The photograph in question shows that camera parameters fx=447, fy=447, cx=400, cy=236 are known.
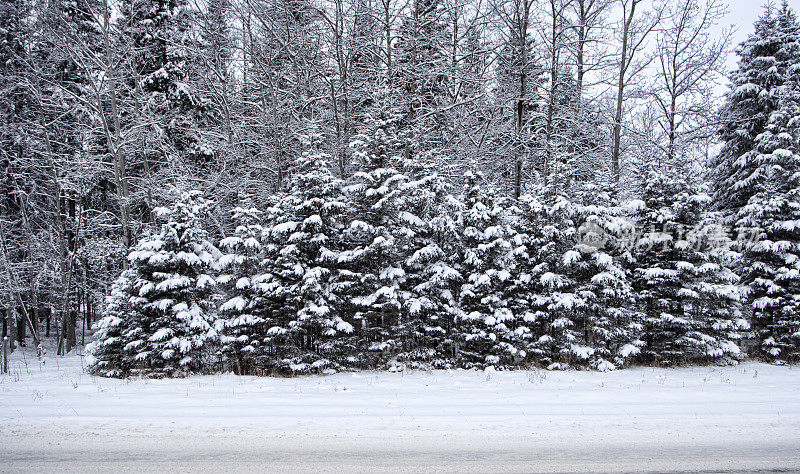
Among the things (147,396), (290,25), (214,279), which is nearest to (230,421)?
(147,396)

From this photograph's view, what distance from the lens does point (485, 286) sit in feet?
39.6

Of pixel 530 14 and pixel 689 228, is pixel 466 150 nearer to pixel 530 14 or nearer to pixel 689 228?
pixel 530 14

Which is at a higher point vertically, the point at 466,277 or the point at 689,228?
the point at 689,228

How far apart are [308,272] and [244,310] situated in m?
2.15

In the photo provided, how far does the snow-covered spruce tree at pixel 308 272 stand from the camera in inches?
452

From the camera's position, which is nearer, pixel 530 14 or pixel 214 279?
pixel 214 279

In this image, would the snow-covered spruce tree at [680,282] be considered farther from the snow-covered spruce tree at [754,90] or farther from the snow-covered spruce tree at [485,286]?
the snow-covered spruce tree at [754,90]

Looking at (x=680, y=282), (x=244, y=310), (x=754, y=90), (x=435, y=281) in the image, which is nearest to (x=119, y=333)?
(x=244, y=310)

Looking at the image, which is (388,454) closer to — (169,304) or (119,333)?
(169,304)

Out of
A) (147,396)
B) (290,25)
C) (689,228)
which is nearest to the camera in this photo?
(147,396)

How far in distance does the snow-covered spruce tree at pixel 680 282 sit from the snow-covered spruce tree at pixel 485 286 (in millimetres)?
3975

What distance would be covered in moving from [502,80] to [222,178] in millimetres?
11460

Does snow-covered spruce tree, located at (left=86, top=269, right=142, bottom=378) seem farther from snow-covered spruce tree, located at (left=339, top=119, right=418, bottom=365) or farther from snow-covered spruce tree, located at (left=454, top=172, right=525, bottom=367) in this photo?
snow-covered spruce tree, located at (left=454, top=172, right=525, bottom=367)

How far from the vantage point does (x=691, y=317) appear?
1278cm
